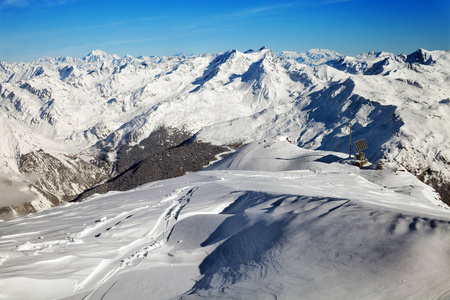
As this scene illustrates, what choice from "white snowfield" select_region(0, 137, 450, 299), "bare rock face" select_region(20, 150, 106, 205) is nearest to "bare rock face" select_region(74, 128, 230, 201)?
"bare rock face" select_region(20, 150, 106, 205)

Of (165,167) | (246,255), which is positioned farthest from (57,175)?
(246,255)

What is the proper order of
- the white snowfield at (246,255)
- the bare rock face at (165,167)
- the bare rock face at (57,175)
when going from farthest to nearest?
1. the bare rock face at (57,175)
2. the bare rock face at (165,167)
3. the white snowfield at (246,255)

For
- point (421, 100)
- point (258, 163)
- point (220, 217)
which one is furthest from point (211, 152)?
point (220, 217)

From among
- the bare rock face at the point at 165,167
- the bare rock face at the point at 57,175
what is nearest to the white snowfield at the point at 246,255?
the bare rock face at the point at 165,167

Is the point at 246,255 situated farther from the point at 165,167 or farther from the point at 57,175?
the point at 57,175

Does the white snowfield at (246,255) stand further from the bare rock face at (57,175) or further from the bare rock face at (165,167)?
the bare rock face at (57,175)

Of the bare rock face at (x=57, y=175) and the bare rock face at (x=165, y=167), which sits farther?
the bare rock face at (x=57, y=175)

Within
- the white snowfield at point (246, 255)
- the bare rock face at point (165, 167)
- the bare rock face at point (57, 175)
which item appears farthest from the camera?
the bare rock face at point (57, 175)

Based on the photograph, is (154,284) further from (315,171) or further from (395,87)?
(395,87)

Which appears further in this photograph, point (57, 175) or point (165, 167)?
point (57, 175)

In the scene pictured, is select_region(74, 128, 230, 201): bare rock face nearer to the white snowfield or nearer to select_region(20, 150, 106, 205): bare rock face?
select_region(20, 150, 106, 205): bare rock face

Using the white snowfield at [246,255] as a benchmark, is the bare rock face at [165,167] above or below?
below

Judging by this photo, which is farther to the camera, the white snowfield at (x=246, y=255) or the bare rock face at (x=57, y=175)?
the bare rock face at (x=57, y=175)
